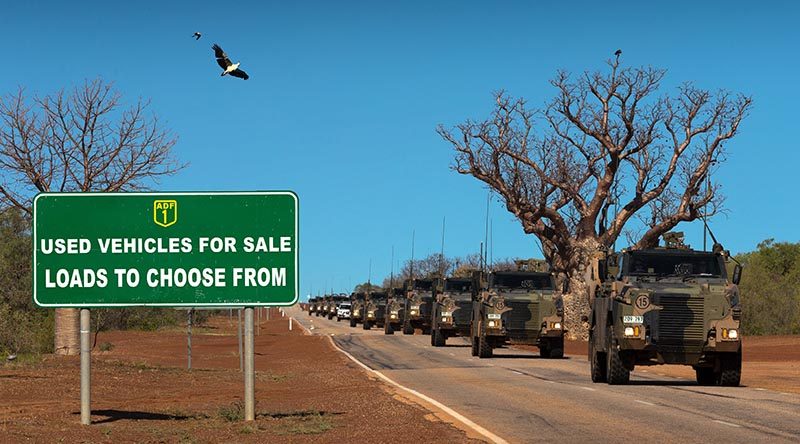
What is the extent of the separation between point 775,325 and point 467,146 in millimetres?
22482

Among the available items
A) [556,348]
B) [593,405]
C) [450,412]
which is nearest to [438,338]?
[556,348]

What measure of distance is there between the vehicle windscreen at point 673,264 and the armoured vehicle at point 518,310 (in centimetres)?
1316

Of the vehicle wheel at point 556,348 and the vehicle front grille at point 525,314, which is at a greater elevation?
the vehicle front grille at point 525,314

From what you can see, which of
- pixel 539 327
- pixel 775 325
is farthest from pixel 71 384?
pixel 775 325

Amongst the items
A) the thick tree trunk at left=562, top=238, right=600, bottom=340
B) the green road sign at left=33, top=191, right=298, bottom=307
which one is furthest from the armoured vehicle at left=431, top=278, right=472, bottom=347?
the green road sign at left=33, top=191, right=298, bottom=307

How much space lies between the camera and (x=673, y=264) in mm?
25625

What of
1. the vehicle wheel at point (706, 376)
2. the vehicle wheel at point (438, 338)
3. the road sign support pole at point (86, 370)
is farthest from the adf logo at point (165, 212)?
the vehicle wheel at point (438, 338)

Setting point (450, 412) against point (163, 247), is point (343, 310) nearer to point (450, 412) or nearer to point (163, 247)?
point (450, 412)

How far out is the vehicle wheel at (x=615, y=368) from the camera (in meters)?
25.1

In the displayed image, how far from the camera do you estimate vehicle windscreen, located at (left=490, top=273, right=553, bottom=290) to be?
39656mm

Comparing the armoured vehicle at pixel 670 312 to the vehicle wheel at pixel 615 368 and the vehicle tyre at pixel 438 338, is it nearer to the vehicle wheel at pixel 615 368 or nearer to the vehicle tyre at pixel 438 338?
the vehicle wheel at pixel 615 368

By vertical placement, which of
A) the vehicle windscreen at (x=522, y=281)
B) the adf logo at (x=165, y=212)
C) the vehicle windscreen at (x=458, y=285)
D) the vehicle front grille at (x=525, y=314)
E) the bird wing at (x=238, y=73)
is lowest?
the vehicle front grille at (x=525, y=314)

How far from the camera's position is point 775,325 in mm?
69375

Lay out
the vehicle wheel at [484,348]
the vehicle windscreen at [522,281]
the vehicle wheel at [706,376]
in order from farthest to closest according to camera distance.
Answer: the vehicle windscreen at [522,281] < the vehicle wheel at [484,348] < the vehicle wheel at [706,376]
